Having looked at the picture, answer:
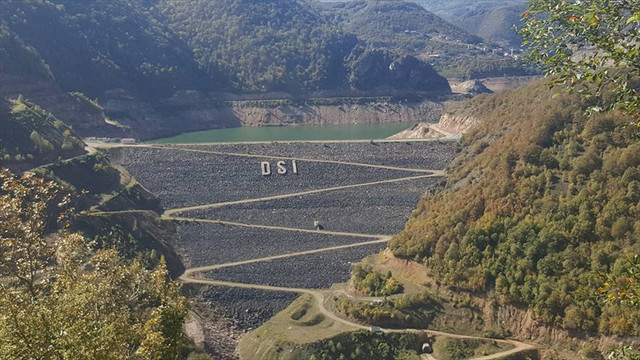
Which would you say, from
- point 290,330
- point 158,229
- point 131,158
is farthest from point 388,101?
point 290,330

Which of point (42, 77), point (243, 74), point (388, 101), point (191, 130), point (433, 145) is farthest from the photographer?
point (243, 74)

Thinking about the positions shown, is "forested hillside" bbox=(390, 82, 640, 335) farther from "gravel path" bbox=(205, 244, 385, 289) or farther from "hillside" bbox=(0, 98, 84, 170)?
"hillside" bbox=(0, 98, 84, 170)

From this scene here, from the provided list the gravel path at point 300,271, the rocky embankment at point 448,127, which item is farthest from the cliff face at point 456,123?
the gravel path at point 300,271

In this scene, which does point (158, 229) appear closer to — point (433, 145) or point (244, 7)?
point (433, 145)

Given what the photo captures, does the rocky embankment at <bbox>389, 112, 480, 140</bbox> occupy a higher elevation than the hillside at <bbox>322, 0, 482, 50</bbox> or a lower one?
lower

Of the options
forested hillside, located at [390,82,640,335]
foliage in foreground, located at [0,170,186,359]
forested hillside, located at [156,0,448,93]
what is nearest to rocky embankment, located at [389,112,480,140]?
forested hillside, located at [390,82,640,335]
